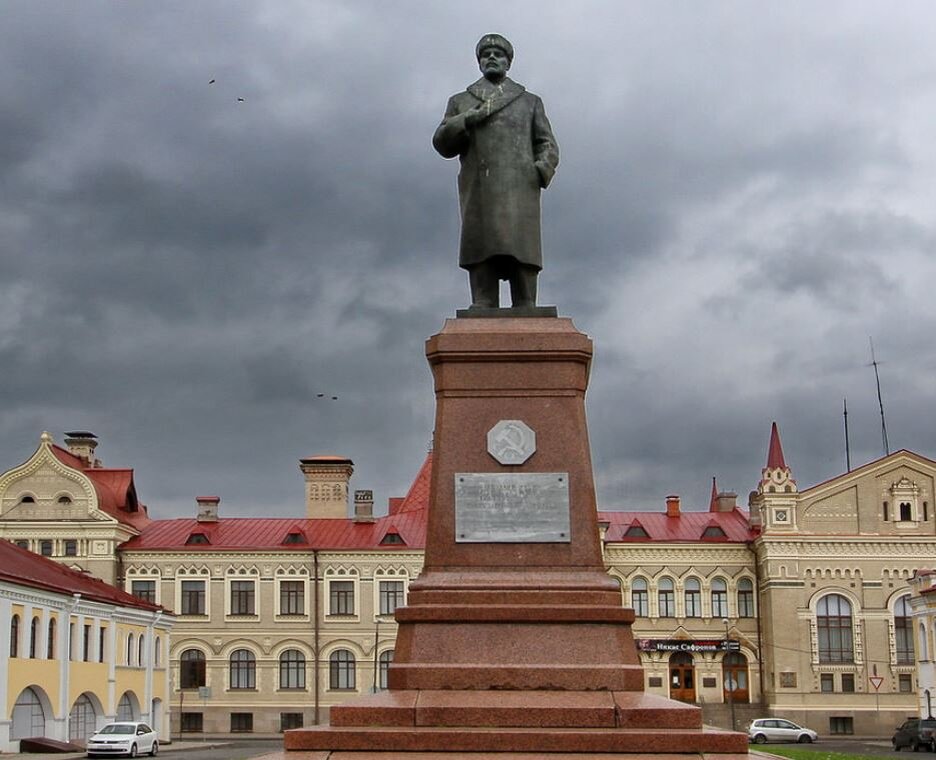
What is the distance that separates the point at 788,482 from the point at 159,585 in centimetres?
2857

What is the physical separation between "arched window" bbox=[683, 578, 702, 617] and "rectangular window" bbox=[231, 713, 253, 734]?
20.1m

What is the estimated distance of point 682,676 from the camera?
58.2m

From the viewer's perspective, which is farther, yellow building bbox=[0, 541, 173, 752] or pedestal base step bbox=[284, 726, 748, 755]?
yellow building bbox=[0, 541, 173, 752]

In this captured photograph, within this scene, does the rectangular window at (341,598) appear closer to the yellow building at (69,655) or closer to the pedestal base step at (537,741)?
the yellow building at (69,655)

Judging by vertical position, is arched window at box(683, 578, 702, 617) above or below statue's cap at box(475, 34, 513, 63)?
below

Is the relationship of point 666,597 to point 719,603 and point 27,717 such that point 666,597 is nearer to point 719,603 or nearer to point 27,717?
point 719,603

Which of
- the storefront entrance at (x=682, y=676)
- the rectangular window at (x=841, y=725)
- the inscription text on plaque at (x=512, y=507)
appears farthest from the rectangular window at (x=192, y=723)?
the inscription text on plaque at (x=512, y=507)

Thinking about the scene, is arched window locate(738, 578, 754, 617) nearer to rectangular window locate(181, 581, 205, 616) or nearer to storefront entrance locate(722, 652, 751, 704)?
storefront entrance locate(722, 652, 751, 704)

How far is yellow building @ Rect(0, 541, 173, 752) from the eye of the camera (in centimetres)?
3553

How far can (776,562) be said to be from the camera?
187ft

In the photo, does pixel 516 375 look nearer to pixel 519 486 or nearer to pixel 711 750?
pixel 519 486

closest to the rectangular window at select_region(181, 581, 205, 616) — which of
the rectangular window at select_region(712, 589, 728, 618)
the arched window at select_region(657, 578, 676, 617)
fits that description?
the arched window at select_region(657, 578, 676, 617)

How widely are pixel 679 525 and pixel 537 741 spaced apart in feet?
172

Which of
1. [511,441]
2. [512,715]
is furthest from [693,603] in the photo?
[512,715]
